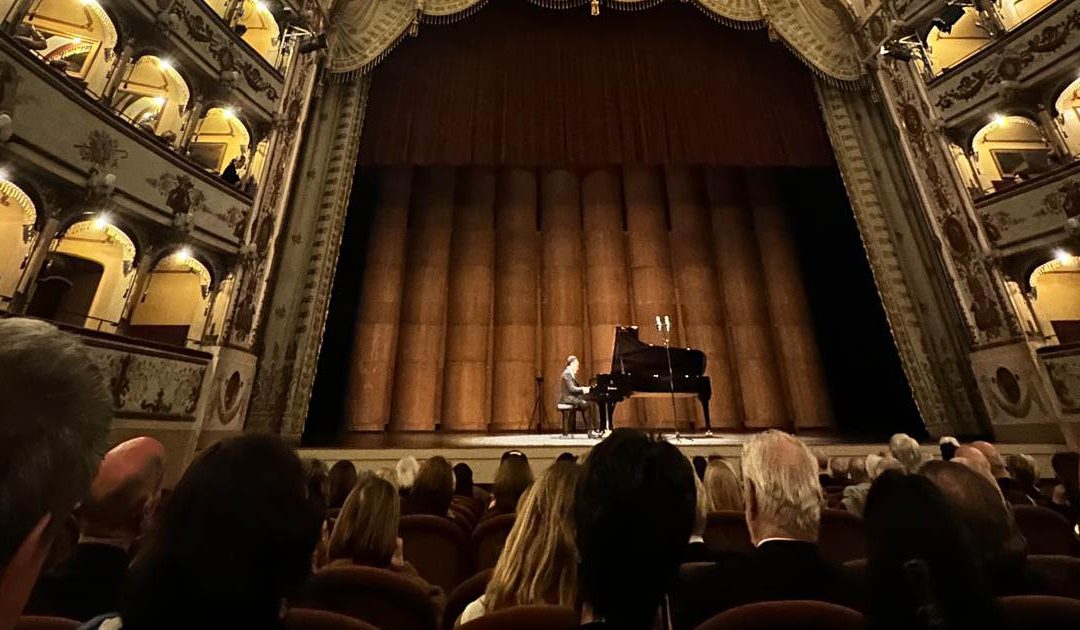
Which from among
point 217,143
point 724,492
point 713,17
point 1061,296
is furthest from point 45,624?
point 1061,296

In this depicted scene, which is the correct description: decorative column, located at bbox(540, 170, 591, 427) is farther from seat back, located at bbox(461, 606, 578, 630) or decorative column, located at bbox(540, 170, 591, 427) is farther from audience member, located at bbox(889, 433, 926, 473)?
seat back, located at bbox(461, 606, 578, 630)

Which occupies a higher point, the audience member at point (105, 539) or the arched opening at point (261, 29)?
the arched opening at point (261, 29)

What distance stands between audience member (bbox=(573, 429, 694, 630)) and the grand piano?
22.5 feet

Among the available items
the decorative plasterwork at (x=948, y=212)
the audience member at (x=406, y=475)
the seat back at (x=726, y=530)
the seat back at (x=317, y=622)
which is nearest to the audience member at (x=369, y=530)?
the seat back at (x=317, y=622)

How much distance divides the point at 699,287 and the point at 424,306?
22.3 ft

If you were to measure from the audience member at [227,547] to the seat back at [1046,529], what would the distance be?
3.11 metres

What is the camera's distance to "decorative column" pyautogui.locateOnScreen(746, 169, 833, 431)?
11.4m

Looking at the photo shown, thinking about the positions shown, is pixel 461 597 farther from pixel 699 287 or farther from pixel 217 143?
pixel 699 287

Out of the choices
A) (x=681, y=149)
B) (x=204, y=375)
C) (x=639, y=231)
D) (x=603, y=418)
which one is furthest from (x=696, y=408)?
(x=204, y=375)

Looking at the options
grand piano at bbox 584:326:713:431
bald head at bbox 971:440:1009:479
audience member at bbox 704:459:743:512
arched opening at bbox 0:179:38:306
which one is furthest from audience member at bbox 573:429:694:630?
arched opening at bbox 0:179:38:306

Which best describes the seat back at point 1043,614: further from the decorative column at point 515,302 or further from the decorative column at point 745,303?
the decorative column at point 745,303

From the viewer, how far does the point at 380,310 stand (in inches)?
472

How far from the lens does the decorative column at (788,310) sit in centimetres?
1140

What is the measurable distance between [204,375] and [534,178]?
9.23m
